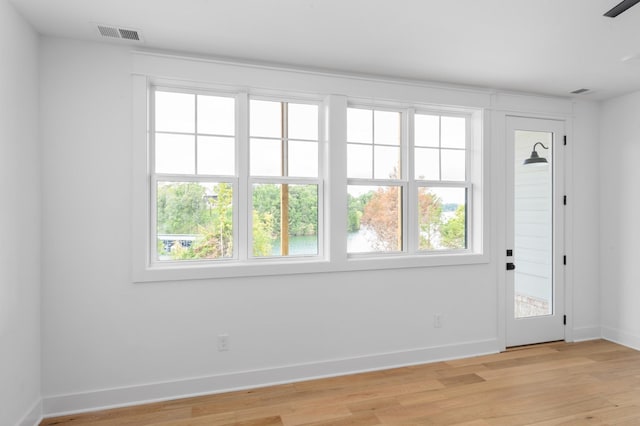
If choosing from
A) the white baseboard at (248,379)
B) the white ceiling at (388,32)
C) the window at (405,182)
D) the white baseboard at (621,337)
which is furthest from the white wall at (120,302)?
the white baseboard at (621,337)

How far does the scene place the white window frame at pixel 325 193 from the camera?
287 cm

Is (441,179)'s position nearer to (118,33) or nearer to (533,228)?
(533,228)

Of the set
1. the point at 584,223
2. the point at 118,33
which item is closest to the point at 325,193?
the point at 118,33

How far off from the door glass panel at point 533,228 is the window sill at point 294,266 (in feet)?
2.00

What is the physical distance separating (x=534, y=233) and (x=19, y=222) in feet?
15.2

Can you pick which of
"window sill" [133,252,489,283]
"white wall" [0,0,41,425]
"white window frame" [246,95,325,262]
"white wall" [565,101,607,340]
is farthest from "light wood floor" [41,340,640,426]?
"white window frame" [246,95,325,262]

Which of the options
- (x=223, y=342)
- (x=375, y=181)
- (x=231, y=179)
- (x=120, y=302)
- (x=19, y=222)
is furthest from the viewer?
(x=375, y=181)

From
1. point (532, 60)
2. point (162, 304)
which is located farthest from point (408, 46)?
point (162, 304)

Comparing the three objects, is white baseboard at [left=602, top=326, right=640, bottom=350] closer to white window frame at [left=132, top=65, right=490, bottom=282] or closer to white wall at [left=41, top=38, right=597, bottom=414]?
white window frame at [left=132, top=65, right=490, bottom=282]

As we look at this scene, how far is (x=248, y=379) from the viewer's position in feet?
10.1

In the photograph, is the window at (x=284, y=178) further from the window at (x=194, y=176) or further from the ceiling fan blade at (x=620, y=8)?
the ceiling fan blade at (x=620, y=8)

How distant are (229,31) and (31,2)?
1167 millimetres

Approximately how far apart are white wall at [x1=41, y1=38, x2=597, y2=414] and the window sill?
0.06 m

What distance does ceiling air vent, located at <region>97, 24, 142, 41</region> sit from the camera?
2553 mm
